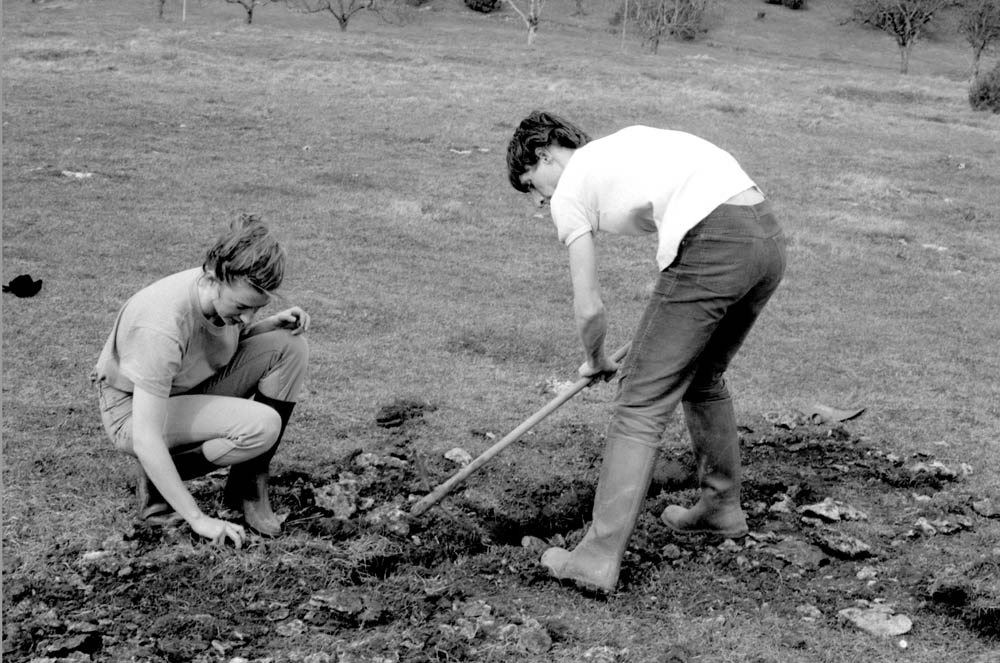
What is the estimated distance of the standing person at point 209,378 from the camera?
11.9 feet

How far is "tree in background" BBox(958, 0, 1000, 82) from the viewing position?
124ft

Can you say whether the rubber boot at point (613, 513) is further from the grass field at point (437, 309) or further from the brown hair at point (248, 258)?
the brown hair at point (248, 258)

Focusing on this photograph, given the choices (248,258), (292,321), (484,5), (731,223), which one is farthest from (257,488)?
(484,5)

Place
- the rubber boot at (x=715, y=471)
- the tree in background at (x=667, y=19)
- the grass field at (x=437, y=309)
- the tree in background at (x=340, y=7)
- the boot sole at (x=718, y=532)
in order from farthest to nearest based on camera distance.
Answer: the tree in background at (x=667, y=19), the tree in background at (x=340, y=7), the boot sole at (x=718, y=532), the rubber boot at (x=715, y=471), the grass field at (x=437, y=309)

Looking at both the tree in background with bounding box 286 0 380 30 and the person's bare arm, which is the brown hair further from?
the tree in background with bounding box 286 0 380 30

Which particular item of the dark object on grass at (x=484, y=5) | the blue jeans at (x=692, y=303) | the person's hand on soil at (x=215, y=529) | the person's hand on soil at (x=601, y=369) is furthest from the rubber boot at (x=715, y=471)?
the dark object on grass at (x=484, y=5)

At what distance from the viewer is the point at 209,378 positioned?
4184 mm

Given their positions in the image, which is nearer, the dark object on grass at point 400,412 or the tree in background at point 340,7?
the dark object on grass at point 400,412

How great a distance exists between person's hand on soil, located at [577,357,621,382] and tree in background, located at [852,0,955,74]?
42.9 metres

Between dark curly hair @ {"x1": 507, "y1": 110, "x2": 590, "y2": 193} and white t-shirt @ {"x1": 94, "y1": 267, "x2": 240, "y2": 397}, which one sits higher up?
dark curly hair @ {"x1": 507, "y1": 110, "x2": 590, "y2": 193}

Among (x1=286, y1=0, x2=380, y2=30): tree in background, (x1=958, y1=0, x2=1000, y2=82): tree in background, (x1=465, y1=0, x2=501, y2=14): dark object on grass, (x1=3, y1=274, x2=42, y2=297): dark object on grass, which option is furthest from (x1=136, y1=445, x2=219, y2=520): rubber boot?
(x1=465, y1=0, x2=501, y2=14): dark object on grass

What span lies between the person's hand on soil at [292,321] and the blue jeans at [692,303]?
52.2 inches

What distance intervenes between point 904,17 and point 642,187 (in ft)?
159

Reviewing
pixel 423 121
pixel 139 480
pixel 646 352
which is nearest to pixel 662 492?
pixel 646 352
